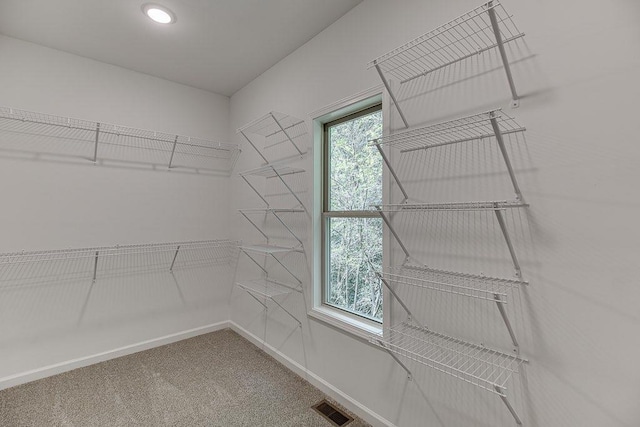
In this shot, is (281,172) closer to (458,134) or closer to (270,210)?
(270,210)

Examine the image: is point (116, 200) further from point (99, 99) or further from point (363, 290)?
point (363, 290)

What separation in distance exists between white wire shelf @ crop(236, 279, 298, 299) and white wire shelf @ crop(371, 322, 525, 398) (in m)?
1.01

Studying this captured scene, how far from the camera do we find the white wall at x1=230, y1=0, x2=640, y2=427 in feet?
3.35

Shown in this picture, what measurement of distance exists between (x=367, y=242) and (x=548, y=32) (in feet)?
4.49

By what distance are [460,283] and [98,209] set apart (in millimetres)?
2920

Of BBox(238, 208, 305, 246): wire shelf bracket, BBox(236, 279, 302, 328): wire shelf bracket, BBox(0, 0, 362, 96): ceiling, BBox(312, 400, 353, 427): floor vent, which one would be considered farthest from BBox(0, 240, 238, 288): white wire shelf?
BBox(312, 400, 353, 427): floor vent

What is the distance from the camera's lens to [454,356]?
1.43m

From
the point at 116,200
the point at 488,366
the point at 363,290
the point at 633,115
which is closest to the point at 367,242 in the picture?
the point at 363,290

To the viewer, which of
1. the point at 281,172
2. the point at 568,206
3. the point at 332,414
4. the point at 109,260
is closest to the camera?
the point at 568,206

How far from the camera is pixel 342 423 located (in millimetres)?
1824

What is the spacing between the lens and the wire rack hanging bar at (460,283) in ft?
4.06

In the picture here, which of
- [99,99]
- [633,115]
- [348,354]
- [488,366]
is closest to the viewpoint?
[633,115]

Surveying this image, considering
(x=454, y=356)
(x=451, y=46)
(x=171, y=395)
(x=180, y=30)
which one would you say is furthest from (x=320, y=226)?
(x=180, y=30)

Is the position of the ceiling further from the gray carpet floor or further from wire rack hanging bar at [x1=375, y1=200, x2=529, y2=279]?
the gray carpet floor
